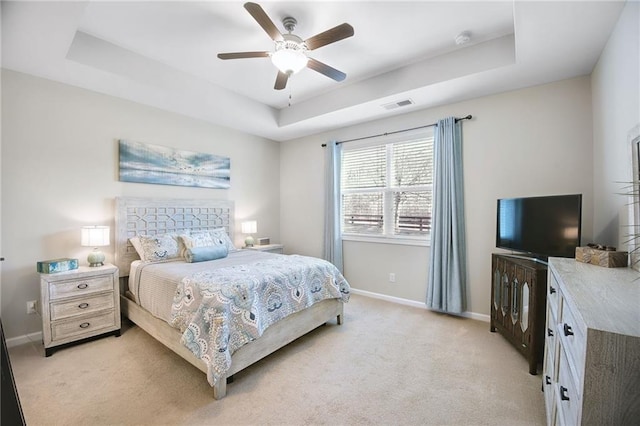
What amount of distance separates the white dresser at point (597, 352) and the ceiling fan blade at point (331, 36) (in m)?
2.01

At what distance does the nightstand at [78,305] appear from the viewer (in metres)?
2.51

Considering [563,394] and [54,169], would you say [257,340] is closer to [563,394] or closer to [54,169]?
[563,394]

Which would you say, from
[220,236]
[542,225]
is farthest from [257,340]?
[542,225]

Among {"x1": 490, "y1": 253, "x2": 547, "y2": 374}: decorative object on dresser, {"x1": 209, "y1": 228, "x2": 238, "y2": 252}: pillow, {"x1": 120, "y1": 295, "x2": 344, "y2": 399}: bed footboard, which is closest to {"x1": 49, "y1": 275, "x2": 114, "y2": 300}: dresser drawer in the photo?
{"x1": 120, "y1": 295, "x2": 344, "y2": 399}: bed footboard

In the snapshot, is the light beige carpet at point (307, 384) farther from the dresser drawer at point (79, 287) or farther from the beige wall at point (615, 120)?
the beige wall at point (615, 120)

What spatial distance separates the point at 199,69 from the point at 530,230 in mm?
3780

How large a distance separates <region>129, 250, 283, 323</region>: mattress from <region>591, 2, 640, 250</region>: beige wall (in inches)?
130

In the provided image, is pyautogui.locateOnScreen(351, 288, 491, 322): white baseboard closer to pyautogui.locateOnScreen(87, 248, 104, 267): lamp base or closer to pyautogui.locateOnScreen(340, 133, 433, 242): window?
pyautogui.locateOnScreen(340, 133, 433, 242): window

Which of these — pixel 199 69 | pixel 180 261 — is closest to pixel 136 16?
pixel 199 69

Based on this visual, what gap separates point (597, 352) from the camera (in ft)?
2.79

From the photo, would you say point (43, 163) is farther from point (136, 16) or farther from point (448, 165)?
point (448, 165)

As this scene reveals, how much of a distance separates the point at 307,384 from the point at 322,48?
3.00 metres

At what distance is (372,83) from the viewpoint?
133 inches

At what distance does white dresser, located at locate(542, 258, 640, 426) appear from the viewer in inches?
32.6
